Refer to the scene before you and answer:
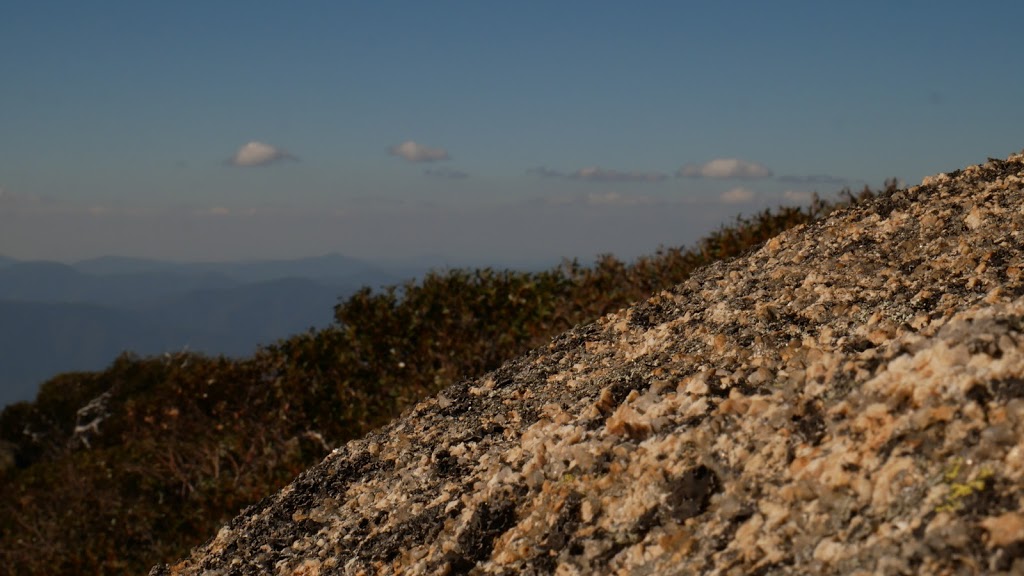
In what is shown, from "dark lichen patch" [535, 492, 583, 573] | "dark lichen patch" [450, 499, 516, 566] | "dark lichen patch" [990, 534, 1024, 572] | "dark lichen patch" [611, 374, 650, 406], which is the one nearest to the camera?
"dark lichen patch" [990, 534, 1024, 572]

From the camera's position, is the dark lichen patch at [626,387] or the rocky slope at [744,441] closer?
the rocky slope at [744,441]

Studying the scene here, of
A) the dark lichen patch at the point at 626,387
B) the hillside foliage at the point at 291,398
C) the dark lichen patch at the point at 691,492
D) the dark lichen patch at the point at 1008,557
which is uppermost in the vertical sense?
the dark lichen patch at the point at 626,387

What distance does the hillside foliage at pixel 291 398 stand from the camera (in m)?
12.4

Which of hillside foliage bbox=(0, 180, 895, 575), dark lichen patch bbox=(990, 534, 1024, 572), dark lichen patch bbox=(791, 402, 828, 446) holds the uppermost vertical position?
dark lichen patch bbox=(791, 402, 828, 446)

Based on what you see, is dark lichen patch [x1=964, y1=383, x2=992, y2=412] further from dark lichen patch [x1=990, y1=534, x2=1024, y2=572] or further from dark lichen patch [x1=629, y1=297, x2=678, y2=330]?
dark lichen patch [x1=629, y1=297, x2=678, y2=330]

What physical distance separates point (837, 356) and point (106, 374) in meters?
25.5

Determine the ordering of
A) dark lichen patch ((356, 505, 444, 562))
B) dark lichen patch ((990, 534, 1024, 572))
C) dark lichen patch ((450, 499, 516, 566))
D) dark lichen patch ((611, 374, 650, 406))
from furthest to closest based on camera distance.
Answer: dark lichen patch ((611, 374, 650, 406))
dark lichen patch ((356, 505, 444, 562))
dark lichen patch ((450, 499, 516, 566))
dark lichen patch ((990, 534, 1024, 572))

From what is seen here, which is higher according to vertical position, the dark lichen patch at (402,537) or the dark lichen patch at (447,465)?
the dark lichen patch at (447,465)

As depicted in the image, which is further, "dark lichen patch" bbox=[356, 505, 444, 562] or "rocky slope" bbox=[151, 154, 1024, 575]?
"dark lichen patch" bbox=[356, 505, 444, 562]

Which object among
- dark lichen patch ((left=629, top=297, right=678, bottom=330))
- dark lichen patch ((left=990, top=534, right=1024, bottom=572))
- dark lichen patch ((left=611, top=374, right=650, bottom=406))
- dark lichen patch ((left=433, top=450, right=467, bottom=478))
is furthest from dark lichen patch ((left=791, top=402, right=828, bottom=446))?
dark lichen patch ((left=629, top=297, right=678, bottom=330))

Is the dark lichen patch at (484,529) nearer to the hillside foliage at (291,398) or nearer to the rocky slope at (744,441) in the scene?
the rocky slope at (744,441)

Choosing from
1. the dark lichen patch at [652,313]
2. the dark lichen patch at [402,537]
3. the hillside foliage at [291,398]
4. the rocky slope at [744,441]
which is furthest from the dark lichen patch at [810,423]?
the hillside foliage at [291,398]

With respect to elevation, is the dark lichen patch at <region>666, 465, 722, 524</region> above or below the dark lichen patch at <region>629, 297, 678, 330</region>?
below

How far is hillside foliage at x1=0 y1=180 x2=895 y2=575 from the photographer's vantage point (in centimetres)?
1237
